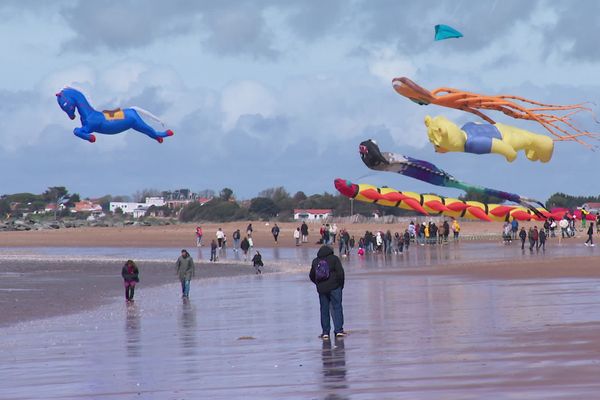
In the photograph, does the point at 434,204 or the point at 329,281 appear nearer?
the point at 329,281

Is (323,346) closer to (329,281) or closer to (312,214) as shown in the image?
(329,281)

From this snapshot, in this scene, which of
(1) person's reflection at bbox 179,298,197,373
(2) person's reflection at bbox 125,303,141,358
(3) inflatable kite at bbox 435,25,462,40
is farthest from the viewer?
(3) inflatable kite at bbox 435,25,462,40

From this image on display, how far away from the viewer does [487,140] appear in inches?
1046

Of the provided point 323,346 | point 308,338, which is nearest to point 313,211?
point 308,338

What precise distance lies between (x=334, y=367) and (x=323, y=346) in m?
2.32

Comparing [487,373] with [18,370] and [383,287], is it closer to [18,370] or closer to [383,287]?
[18,370]

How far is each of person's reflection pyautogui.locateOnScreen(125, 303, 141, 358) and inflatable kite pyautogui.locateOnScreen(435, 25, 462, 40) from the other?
707cm

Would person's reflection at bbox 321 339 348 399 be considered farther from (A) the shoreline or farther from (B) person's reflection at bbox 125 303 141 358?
(A) the shoreline

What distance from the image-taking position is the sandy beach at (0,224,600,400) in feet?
42.1

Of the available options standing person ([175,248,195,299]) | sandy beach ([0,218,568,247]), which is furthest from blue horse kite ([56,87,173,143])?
sandy beach ([0,218,568,247])

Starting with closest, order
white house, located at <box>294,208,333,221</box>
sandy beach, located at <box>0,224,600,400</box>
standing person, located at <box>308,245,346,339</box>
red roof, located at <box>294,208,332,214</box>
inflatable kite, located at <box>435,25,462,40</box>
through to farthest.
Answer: sandy beach, located at <box>0,224,600,400</box>
standing person, located at <box>308,245,346,339</box>
inflatable kite, located at <box>435,25,462,40</box>
white house, located at <box>294,208,333,221</box>
red roof, located at <box>294,208,332,214</box>

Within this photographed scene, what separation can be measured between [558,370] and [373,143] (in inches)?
616

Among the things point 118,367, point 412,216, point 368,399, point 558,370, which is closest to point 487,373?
point 558,370

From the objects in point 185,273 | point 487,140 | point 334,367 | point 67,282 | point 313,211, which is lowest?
point 334,367
